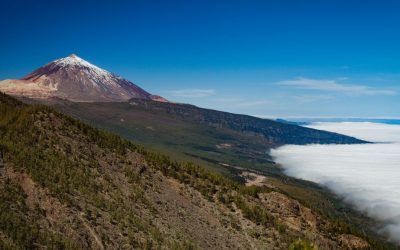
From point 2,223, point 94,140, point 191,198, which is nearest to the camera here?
point 2,223

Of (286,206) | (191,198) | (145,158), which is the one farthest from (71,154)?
(286,206)

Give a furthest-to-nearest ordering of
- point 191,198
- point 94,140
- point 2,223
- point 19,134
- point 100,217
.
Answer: point 94,140 < point 191,198 < point 19,134 < point 100,217 < point 2,223

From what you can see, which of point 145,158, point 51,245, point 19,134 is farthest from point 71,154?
point 51,245

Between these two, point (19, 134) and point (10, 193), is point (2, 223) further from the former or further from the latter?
point (19, 134)

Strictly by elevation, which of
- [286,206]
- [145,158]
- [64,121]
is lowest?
[286,206]

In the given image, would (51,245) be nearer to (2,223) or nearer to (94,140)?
(2,223)

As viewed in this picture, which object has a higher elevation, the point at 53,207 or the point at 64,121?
the point at 64,121

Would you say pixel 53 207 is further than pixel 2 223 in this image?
Yes
